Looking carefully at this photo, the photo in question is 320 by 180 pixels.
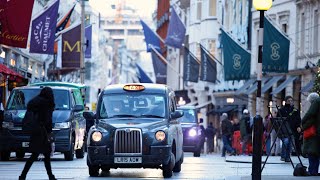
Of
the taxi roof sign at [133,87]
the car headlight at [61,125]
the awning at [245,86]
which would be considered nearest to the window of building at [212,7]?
the awning at [245,86]

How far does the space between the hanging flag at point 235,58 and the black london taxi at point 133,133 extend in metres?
28.8

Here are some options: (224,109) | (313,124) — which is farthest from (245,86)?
(313,124)

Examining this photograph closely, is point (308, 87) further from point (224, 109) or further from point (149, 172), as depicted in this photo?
point (149, 172)

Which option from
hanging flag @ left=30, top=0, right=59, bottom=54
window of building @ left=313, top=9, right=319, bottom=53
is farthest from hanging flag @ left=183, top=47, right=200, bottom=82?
hanging flag @ left=30, top=0, right=59, bottom=54

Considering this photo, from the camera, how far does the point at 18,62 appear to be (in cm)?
6231

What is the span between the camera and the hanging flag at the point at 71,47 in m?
67.1

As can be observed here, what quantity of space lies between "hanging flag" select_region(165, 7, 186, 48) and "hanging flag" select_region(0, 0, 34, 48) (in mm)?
29972

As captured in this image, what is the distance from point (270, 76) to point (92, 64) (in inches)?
4138

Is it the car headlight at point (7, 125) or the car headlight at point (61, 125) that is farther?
the car headlight at point (61, 125)

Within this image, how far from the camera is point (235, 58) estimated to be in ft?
177

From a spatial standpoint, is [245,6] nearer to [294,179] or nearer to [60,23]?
[60,23]

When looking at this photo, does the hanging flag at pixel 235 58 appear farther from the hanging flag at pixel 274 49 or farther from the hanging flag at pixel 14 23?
the hanging flag at pixel 14 23

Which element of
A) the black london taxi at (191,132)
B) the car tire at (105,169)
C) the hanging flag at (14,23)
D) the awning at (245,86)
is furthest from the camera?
the awning at (245,86)

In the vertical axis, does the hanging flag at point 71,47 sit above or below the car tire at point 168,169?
above
